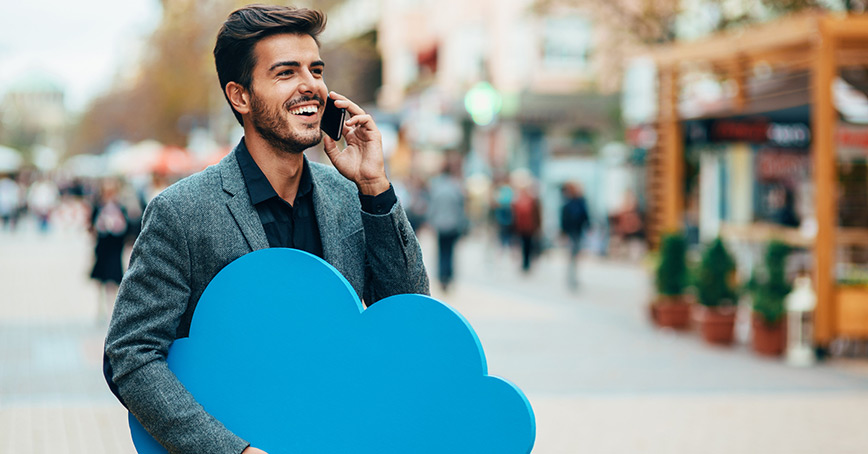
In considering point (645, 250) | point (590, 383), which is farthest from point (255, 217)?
point (645, 250)

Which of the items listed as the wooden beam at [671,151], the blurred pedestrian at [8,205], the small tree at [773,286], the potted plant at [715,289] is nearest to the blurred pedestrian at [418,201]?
the wooden beam at [671,151]

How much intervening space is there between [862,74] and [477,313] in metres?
5.34

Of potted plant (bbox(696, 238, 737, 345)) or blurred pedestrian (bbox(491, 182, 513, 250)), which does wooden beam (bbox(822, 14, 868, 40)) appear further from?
blurred pedestrian (bbox(491, 182, 513, 250))

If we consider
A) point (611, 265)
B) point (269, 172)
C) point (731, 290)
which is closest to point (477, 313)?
point (731, 290)

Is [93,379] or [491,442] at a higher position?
[491,442]

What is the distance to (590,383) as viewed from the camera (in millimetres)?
9062

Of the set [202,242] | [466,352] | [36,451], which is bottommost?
[36,451]

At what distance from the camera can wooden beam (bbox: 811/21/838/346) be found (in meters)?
10.2

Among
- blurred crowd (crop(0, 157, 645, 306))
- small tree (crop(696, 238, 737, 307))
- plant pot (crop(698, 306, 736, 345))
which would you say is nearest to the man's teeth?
plant pot (crop(698, 306, 736, 345))

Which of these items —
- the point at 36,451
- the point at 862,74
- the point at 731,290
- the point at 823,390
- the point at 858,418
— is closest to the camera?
the point at 36,451

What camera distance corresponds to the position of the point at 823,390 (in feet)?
29.0

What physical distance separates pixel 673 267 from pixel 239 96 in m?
10.7

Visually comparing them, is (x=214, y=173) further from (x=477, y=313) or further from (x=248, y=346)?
(x=477, y=313)

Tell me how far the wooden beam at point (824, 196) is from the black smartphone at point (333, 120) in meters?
8.48
